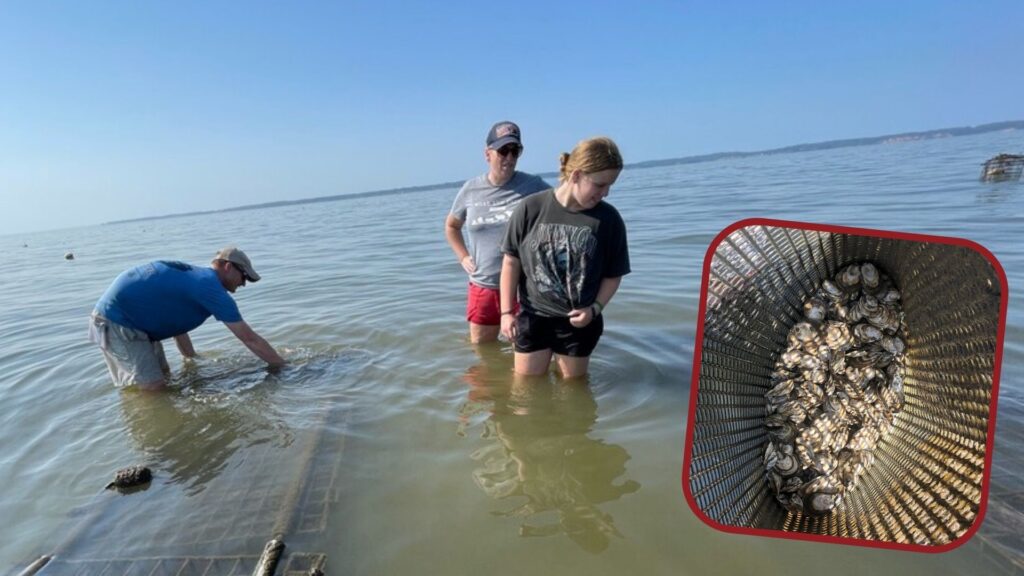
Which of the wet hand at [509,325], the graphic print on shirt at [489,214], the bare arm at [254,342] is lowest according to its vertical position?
the bare arm at [254,342]

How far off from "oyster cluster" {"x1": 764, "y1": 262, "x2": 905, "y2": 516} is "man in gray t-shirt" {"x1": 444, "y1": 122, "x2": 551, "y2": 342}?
6.73ft

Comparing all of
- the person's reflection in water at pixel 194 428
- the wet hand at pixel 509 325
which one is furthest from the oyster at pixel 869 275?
the person's reflection in water at pixel 194 428

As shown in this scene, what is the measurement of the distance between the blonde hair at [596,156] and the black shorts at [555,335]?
→ 3.79 ft

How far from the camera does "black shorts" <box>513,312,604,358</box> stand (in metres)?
3.77

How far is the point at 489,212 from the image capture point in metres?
4.33

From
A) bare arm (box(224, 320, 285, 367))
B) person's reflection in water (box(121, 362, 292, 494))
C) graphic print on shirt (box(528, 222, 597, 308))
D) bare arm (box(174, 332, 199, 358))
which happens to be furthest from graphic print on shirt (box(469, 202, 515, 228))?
bare arm (box(174, 332, 199, 358))

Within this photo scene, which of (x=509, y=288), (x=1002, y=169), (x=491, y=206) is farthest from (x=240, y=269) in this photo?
(x=1002, y=169)

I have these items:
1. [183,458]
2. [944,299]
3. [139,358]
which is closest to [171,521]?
[183,458]

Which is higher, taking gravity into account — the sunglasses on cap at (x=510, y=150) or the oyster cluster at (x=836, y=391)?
the sunglasses on cap at (x=510, y=150)

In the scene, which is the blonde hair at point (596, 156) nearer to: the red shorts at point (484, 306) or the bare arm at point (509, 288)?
the bare arm at point (509, 288)

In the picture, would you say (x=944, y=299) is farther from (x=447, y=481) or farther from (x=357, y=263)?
(x=357, y=263)

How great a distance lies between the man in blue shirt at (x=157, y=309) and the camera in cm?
437

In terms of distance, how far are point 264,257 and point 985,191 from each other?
20.0 meters

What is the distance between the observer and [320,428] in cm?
385
